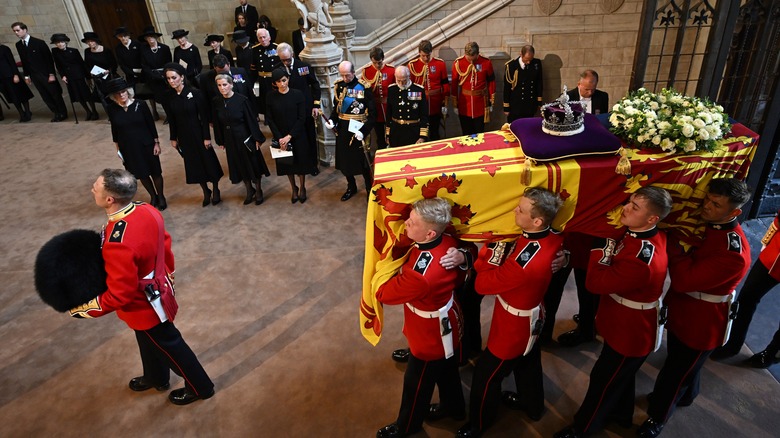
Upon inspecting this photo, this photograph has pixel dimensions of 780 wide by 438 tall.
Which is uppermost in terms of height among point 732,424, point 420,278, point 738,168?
point 738,168

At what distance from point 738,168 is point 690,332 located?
842 millimetres

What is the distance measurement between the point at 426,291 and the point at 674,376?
1.44 metres

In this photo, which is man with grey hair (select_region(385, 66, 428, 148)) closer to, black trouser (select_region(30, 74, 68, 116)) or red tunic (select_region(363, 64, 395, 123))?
red tunic (select_region(363, 64, 395, 123))

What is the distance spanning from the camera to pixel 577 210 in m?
2.44

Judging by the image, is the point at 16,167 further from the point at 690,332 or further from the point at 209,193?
the point at 690,332

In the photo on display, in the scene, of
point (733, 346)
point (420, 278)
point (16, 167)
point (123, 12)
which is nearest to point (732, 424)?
point (733, 346)

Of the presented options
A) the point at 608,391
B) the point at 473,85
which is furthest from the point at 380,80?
the point at 608,391

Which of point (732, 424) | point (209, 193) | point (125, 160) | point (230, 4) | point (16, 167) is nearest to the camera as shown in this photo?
point (732, 424)

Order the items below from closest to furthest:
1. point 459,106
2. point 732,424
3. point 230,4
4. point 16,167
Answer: point 732,424
point 459,106
point 16,167
point 230,4

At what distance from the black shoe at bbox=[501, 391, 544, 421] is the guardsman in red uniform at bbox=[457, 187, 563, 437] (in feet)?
0.31

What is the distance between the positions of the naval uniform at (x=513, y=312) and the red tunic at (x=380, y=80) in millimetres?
3551

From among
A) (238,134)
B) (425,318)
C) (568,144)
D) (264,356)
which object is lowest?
(264,356)

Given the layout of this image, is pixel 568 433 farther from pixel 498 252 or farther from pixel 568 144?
pixel 568 144

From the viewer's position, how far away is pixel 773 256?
284 cm
